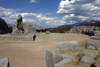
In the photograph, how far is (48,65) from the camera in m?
3.98

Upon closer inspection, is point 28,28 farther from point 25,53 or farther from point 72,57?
point 72,57

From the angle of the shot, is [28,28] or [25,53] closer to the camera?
[25,53]

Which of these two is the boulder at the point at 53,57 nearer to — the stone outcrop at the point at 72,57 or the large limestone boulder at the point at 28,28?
the stone outcrop at the point at 72,57

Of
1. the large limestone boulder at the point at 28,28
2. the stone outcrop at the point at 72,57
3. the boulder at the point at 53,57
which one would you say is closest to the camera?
the stone outcrop at the point at 72,57

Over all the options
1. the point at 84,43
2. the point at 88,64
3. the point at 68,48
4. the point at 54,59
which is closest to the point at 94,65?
the point at 88,64

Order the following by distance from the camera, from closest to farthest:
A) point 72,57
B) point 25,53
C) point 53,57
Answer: point 72,57 < point 53,57 < point 25,53

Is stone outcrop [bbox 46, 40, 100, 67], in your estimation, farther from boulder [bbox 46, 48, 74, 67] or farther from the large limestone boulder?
the large limestone boulder

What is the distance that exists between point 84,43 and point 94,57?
2.68m

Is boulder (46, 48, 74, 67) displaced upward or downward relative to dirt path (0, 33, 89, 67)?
upward

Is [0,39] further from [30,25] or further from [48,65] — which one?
[48,65]

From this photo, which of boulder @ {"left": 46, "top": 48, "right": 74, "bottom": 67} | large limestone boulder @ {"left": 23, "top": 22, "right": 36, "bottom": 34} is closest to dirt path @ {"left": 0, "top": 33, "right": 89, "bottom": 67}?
boulder @ {"left": 46, "top": 48, "right": 74, "bottom": 67}

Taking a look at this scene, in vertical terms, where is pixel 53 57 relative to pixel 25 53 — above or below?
above

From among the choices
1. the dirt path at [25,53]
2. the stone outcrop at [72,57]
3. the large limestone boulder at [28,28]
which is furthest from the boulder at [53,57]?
the large limestone boulder at [28,28]

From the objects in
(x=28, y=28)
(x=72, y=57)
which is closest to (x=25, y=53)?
(x=72, y=57)
